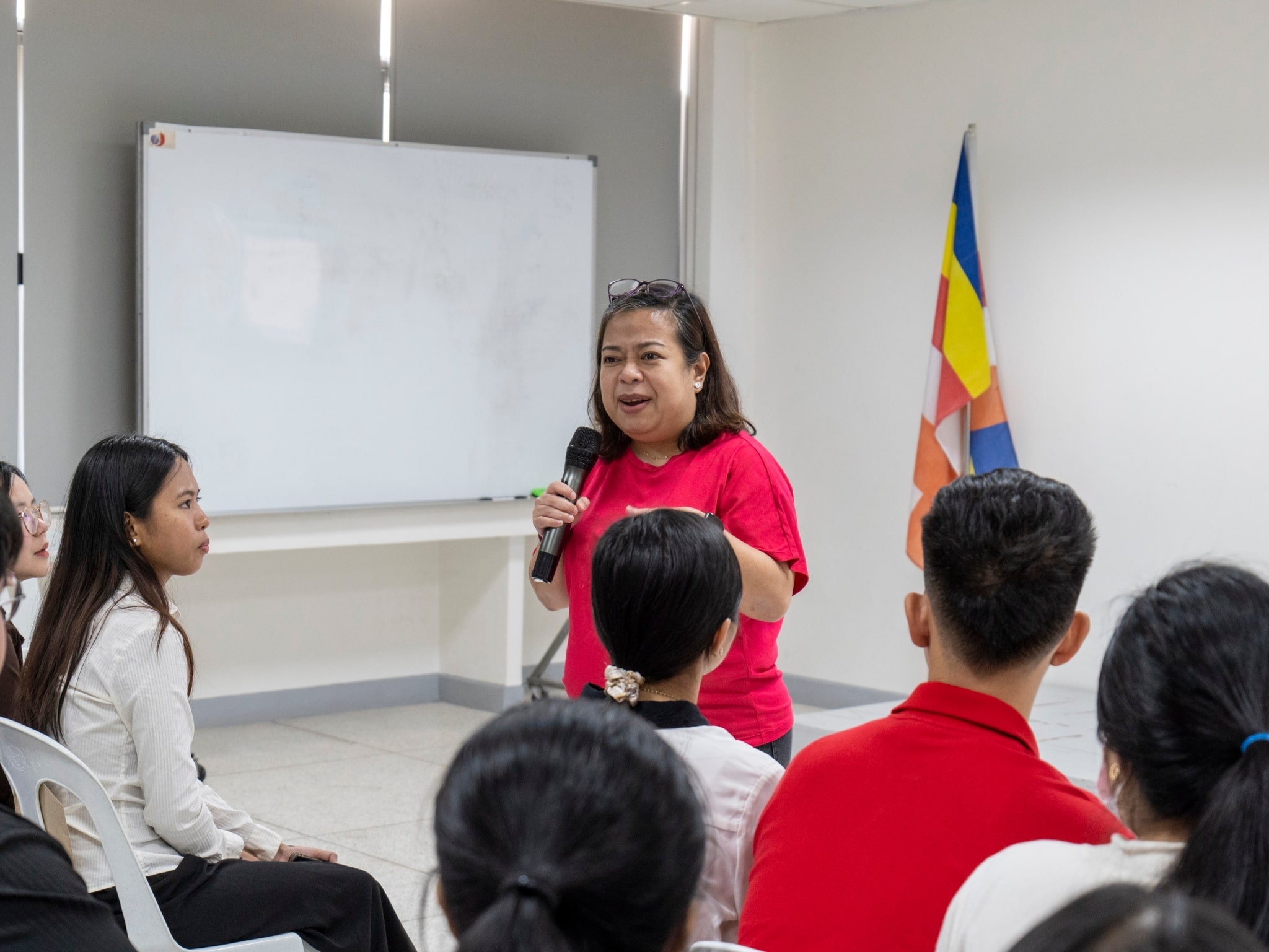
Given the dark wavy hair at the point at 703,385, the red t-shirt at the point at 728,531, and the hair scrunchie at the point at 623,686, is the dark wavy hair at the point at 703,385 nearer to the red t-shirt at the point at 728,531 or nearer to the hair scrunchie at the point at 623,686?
the red t-shirt at the point at 728,531

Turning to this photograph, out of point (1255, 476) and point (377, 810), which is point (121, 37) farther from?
point (1255, 476)

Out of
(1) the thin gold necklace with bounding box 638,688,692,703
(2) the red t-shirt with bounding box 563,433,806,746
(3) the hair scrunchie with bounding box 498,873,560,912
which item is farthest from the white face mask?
(2) the red t-shirt with bounding box 563,433,806,746

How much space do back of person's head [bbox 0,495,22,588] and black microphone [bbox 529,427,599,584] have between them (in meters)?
1.16

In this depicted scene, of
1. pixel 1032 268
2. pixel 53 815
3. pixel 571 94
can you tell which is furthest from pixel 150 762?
pixel 571 94

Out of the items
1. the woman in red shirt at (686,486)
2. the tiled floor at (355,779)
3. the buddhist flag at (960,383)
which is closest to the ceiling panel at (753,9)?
the buddhist flag at (960,383)

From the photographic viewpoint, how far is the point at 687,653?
65.4 inches

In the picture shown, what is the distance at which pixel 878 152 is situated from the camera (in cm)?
571

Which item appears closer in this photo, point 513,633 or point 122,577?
point 122,577

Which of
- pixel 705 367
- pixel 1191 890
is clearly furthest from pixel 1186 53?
pixel 1191 890

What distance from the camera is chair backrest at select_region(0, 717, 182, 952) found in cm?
181

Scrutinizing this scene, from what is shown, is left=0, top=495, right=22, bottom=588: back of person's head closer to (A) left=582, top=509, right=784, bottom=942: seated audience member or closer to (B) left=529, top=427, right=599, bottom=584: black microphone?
(A) left=582, top=509, right=784, bottom=942: seated audience member

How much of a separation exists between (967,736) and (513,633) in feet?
14.2

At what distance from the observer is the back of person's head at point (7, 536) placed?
1.25m

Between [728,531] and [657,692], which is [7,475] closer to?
[728,531]
